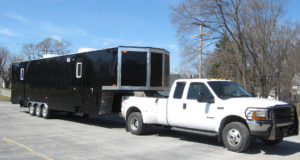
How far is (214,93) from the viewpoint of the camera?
28.3 ft

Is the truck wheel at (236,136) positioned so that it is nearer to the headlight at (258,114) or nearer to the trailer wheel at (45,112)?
the headlight at (258,114)

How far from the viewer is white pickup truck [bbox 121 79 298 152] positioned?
297 inches

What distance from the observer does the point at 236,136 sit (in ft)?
26.0

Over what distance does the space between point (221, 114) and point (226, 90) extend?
996 millimetres

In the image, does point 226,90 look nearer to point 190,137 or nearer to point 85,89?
point 190,137

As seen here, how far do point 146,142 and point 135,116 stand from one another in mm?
1636

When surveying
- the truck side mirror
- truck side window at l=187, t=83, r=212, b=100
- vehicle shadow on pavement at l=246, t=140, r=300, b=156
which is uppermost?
truck side window at l=187, t=83, r=212, b=100

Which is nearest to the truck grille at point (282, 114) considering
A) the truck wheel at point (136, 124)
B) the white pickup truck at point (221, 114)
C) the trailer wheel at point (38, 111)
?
the white pickup truck at point (221, 114)

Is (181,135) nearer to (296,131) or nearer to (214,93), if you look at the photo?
(214,93)

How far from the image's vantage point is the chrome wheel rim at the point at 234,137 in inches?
310

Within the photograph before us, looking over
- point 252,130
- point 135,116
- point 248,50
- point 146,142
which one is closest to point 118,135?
point 135,116

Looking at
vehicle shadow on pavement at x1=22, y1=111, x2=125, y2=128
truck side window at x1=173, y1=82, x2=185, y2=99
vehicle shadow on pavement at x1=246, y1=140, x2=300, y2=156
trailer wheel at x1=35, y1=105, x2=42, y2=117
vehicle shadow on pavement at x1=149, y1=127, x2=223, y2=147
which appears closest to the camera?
vehicle shadow on pavement at x1=246, y1=140, x2=300, y2=156

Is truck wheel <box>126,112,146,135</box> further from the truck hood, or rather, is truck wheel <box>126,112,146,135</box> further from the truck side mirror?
the truck hood

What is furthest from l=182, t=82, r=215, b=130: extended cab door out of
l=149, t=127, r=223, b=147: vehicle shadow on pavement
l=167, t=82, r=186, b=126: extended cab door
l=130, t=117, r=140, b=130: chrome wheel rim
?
l=130, t=117, r=140, b=130: chrome wheel rim
